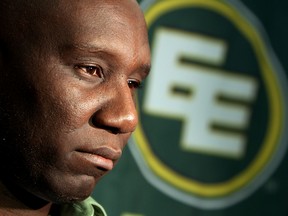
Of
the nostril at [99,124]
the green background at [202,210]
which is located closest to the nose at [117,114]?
the nostril at [99,124]

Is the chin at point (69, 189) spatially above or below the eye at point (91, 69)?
below

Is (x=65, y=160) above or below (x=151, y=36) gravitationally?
below

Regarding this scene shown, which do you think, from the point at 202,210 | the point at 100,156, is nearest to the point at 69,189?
the point at 100,156

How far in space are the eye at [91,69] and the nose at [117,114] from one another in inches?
1.6

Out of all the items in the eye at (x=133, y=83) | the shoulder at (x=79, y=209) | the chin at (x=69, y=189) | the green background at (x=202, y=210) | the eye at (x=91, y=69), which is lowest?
the chin at (x=69, y=189)

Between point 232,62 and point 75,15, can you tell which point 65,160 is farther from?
point 232,62

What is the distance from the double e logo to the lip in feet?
3.05

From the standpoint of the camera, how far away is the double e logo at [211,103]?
84.7 inches

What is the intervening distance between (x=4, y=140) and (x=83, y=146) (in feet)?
0.48

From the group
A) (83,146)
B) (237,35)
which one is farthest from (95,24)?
(237,35)

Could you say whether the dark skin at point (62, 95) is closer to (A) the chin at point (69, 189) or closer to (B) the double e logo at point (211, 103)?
(A) the chin at point (69, 189)

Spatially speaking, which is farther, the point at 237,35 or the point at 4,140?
the point at 237,35

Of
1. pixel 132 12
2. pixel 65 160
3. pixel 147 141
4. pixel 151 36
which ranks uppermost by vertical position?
pixel 151 36

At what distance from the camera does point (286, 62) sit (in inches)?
88.2
